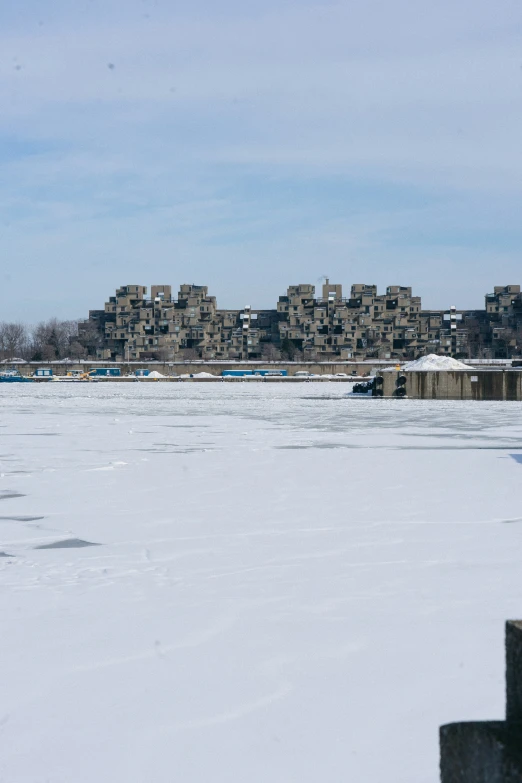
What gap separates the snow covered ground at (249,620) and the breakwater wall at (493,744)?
6.04 feet

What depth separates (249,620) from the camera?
677 cm

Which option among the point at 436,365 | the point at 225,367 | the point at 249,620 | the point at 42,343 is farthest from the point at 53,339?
the point at 249,620

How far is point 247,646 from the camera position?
241 inches

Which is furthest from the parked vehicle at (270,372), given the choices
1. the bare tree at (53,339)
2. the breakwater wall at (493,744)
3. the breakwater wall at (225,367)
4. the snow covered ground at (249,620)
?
the breakwater wall at (493,744)

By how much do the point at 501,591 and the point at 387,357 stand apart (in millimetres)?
183683

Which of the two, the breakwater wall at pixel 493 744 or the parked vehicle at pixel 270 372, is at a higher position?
the parked vehicle at pixel 270 372

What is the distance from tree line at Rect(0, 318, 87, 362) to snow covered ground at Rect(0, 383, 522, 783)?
15894 cm

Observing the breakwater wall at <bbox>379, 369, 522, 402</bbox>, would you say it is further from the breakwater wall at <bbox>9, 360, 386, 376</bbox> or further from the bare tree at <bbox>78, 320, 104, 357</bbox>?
the bare tree at <bbox>78, 320, 104, 357</bbox>

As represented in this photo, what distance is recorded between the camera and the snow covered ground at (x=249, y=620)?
448 centimetres

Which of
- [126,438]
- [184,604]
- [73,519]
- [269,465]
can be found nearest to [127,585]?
[184,604]

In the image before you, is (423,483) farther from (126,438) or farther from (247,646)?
(126,438)

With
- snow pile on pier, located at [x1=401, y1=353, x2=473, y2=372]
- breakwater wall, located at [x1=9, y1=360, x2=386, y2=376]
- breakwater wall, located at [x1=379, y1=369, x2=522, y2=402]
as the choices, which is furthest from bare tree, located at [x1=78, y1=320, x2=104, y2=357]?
breakwater wall, located at [x1=379, y1=369, x2=522, y2=402]

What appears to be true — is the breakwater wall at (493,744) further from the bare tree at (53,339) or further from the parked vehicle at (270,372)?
the bare tree at (53,339)

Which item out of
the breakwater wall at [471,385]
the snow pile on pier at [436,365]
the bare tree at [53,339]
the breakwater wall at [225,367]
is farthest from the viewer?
the bare tree at [53,339]
